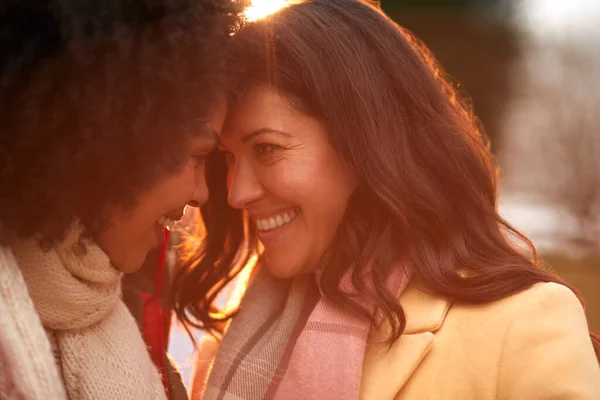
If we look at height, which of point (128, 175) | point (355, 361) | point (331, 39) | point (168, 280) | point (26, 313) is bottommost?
point (355, 361)

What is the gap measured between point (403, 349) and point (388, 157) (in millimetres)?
570

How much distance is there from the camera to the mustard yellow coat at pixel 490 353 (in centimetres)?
203

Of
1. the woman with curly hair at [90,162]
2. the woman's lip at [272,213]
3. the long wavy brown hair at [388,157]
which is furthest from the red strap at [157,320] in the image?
the long wavy brown hair at [388,157]

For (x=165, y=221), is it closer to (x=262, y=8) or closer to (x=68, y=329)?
(x=68, y=329)

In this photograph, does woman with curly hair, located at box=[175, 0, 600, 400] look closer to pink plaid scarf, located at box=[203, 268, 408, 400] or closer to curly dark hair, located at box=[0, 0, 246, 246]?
pink plaid scarf, located at box=[203, 268, 408, 400]

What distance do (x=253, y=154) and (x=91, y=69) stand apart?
2.75 ft

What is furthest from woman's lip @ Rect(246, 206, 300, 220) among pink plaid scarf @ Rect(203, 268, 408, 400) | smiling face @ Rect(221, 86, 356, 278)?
pink plaid scarf @ Rect(203, 268, 408, 400)

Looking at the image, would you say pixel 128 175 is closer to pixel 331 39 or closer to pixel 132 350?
pixel 132 350

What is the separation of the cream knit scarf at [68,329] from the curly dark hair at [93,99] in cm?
8

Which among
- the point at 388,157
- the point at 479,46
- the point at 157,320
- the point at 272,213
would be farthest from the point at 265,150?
the point at 479,46

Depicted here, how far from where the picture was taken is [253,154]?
2455 mm

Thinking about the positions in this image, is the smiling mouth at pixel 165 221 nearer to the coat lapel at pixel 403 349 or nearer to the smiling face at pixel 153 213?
the smiling face at pixel 153 213

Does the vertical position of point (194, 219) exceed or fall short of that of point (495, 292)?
it exceeds it

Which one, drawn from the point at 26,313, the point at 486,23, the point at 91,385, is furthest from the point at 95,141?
the point at 486,23
